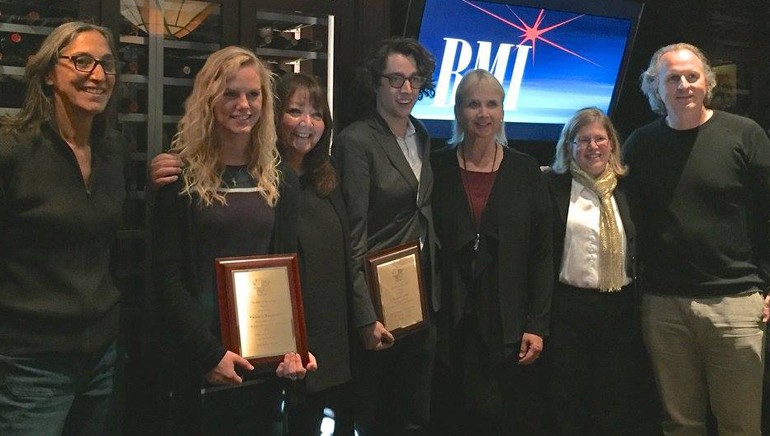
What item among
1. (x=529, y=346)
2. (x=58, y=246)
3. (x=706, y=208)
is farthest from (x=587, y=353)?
(x=58, y=246)

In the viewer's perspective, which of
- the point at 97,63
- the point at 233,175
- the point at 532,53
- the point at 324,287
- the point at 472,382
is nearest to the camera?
the point at 97,63

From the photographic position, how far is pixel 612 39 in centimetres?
367

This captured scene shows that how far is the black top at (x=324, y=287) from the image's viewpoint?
212 cm

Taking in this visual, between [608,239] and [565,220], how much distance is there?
168 mm

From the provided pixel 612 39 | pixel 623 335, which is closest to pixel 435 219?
pixel 623 335

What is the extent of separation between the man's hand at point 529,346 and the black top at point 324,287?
0.69 meters

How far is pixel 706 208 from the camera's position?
2.63 metres

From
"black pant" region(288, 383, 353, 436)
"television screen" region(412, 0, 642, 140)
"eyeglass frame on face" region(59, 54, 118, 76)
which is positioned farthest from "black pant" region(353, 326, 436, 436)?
"television screen" region(412, 0, 642, 140)

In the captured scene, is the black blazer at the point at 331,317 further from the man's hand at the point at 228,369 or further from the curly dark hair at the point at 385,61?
the curly dark hair at the point at 385,61

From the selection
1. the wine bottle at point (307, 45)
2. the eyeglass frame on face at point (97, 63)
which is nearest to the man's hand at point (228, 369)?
the eyeglass frame on face at point (97, 63)

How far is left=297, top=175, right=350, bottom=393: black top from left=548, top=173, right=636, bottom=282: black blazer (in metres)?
0.89

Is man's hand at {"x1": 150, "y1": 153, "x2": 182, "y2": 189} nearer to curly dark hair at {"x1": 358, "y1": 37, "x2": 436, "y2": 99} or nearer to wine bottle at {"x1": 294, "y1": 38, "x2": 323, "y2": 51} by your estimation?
curly dark hair at {"x1": 358, "y1": 37, "x2": 436, "y2": 99}

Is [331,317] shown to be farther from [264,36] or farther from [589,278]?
[264,36]

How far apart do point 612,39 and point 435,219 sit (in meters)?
1.76
